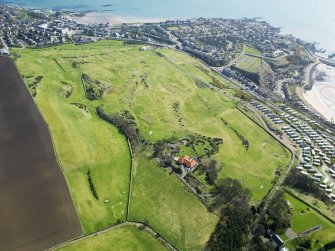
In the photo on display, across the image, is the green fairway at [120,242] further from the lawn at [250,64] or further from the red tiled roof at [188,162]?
the lawn at [250,64]

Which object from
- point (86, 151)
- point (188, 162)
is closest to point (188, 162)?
point (188, 162)

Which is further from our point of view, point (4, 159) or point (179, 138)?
point (179, 138)

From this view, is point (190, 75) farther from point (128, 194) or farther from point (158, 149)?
point (128, 194)

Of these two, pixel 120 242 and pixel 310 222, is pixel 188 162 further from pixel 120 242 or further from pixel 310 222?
pixel 310 222

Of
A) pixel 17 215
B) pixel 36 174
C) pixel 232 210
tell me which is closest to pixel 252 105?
pixel 232 210

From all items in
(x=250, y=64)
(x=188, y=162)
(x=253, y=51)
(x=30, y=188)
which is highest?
(x=188, y=162)

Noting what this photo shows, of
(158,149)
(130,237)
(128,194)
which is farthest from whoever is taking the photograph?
(158,149)
